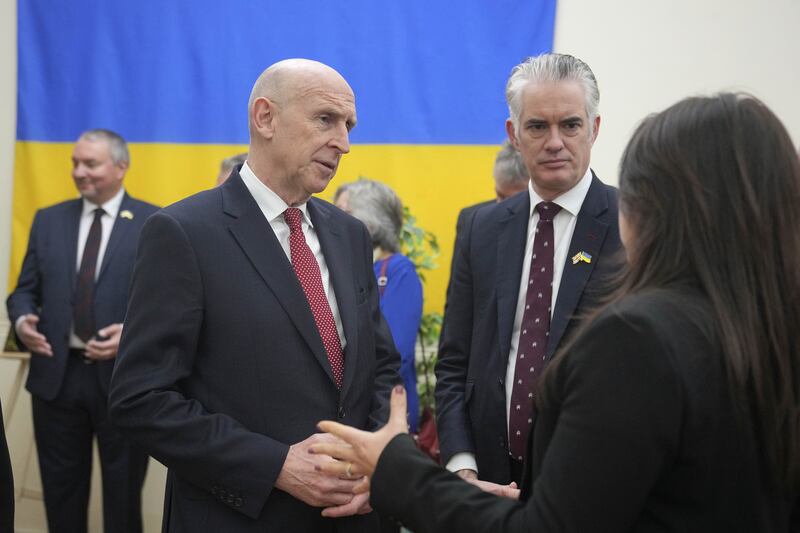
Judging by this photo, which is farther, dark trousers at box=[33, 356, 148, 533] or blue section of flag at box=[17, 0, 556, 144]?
blue section of flag at box=[17, 0, 556, 144]

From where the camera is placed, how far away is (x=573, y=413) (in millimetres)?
1111

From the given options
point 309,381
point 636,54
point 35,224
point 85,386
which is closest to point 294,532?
point 309,381

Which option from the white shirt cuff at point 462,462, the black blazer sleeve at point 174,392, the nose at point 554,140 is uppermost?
the nose at point 554,140

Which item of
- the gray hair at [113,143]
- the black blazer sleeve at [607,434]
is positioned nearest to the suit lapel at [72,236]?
the gray hair at [113,143]

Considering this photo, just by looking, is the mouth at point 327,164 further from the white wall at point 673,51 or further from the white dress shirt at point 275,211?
the white wall at point 673,51

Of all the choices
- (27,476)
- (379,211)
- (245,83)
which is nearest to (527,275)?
(379,211)

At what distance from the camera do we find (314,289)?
1.87 meters

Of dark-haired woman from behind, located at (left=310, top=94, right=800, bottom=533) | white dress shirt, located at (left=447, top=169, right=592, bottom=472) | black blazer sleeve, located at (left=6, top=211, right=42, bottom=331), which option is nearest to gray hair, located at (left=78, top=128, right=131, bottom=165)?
black blazer sleeve, located at (left=6, top=211, right=42, bottom=331)

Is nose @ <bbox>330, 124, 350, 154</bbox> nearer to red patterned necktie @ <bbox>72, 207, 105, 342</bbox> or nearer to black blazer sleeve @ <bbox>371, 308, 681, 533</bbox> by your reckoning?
black blazer sleeve @ <bbox>371, 308, 681, 533</bbox>

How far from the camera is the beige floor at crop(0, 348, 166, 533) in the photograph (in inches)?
174

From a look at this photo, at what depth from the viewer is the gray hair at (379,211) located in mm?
3363

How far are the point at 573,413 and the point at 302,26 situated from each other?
353 centimetres

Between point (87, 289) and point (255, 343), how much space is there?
226cm

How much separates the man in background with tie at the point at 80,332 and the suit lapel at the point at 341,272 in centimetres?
188
